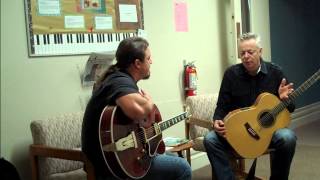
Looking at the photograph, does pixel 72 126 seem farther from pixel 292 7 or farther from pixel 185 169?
pixel 292 7

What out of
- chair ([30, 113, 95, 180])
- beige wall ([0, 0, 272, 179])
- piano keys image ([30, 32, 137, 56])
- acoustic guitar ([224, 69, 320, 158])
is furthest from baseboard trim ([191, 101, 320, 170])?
chair ([30, 113, 95, 180])

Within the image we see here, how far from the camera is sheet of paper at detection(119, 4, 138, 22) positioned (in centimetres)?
364

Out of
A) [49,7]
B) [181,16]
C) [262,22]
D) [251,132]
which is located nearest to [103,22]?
[49,7]

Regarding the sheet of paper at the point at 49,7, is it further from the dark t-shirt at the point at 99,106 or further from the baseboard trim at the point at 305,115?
the baseboard trim at the point at 305,115

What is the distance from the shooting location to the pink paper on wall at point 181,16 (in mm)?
4181

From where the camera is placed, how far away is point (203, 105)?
3.85 metres

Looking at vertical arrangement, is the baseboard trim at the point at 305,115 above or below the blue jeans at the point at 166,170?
below

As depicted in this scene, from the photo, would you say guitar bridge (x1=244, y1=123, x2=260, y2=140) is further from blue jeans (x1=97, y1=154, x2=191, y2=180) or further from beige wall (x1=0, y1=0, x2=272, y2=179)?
beige wall (x1=0, y1=0, x2=272, y2=179)

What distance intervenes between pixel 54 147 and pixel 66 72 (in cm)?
69

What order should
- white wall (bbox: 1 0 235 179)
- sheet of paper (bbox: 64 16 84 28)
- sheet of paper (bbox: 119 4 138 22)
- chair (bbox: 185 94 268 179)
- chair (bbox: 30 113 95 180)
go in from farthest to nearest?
chair (bbox: 185 94 268 179) → sheet of paper (bbox: 119 4 138 22) → sheet of paper (bbox: 64 16 84 28) → white wall (bbox: 1 0 235 179) → chair (bbox: 30 113 95 180)

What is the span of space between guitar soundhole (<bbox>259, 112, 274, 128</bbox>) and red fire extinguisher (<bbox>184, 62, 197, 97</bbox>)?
1.16 meters

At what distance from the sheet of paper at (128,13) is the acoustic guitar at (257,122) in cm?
123

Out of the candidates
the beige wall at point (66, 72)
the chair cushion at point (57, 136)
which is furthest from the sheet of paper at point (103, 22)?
the chair cushion at point (57, 136)

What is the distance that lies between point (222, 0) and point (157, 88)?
137 centimetres
